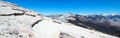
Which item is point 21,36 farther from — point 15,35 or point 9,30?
point 9,30

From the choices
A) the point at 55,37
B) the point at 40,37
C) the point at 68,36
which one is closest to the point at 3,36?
the point at 40,37

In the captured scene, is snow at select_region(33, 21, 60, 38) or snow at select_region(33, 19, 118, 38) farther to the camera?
snow at select_region(33, 19, 118, 38)

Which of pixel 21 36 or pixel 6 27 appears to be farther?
pixel 6 27

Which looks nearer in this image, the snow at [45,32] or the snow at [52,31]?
the snow at [45,32]

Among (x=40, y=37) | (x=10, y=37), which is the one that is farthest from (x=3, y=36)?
(x=40, y=37)

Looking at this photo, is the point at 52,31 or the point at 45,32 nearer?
the point at 45,32

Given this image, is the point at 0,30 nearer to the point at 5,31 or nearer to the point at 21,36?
the point at 5,31

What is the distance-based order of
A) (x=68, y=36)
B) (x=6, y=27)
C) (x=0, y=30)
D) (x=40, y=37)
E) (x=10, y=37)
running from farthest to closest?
(x=68, y=36) < (x=40, y=37) < (x=6, y=27) < (x=0, y=30) < (x=10, y=37)

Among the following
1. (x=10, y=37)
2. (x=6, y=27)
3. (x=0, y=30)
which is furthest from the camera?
(x=6, y=27)

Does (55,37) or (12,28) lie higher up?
(12,28)
